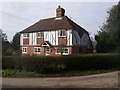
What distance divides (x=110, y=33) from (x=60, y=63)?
523 cm

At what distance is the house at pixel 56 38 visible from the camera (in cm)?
1527

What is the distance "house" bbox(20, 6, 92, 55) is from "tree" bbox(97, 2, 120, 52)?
1.17 metres

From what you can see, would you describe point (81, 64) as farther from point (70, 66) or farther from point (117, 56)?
point (117, 56)

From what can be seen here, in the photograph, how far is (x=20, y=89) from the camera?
7.23 metres

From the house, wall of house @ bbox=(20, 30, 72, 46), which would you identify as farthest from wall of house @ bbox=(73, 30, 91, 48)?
wall of house @ bbox=(20, 30, 72, 46)

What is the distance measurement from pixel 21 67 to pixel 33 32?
4557 mm

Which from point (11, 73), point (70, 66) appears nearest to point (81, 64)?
point (70, 66)

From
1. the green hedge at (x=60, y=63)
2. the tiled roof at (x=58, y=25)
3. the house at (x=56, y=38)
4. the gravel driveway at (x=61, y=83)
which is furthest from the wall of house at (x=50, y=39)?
the gravel driveway at (x=61, y=83)

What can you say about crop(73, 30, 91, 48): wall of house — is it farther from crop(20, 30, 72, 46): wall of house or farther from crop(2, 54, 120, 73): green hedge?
crop(2, 54, 120, 73): green hedge

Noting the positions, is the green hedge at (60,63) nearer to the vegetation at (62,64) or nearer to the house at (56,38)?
the vegetation at (62,64)

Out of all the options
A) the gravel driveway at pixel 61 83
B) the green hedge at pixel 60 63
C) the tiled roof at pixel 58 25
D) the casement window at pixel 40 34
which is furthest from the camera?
the casement window at pixel 40 34

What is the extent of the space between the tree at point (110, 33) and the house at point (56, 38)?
1.17m

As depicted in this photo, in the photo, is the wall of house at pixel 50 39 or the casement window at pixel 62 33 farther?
the casement window at pixel 62 33

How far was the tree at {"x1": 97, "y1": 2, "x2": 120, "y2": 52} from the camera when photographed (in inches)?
550
